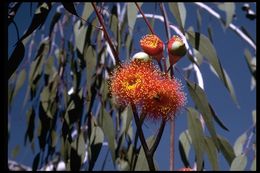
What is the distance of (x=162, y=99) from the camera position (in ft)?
2.83

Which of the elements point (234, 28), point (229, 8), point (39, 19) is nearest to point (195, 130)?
point (39, 19)

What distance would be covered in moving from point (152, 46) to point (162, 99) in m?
0.11

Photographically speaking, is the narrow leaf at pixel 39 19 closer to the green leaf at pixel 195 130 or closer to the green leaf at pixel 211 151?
the green leaf at pixel 195 130

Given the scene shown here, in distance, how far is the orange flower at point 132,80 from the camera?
32.7 inches

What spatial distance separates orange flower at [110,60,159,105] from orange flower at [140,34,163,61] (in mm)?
23

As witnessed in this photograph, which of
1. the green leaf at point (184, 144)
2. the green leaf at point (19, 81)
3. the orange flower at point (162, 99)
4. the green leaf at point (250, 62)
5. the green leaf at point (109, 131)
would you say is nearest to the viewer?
the orange flower at point (162, 99)

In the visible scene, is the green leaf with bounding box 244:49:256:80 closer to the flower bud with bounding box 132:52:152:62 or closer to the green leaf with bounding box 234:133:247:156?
the green leaf with bounding box 234:133:247:156

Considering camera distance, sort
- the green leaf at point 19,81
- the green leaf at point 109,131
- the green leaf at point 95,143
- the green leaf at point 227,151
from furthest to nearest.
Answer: the green leaf at point 19,81 < the green leaf at point 227,151 < the green leaf at point 109,131 < the green leaf at point 95,143

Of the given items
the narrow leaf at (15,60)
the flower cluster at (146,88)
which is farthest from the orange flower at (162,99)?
the narrow leaf at (15,60)

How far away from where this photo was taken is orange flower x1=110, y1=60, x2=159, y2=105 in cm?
83

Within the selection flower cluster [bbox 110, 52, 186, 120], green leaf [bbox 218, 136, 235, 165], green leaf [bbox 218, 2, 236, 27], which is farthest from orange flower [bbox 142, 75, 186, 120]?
green leaf [bbox 218, 2, 236, 27]

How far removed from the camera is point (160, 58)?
867 mm

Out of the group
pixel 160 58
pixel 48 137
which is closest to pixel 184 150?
pixel 48 137

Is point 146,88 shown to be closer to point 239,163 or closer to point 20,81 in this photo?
point 239,163
